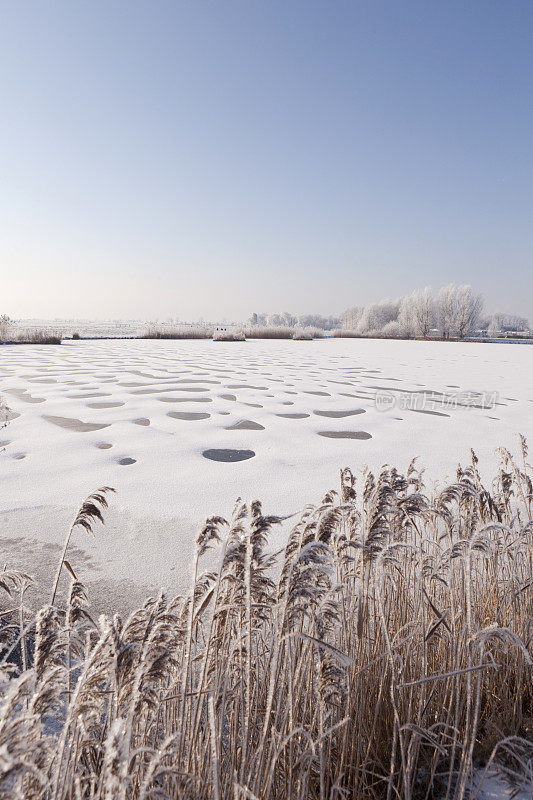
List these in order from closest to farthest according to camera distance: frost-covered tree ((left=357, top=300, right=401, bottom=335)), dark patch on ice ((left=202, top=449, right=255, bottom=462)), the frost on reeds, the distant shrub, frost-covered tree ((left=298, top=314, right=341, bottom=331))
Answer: the frost on reeds, dark patch on ice ((left=202, top=449, right=255, bottom=462)), the distant shrub, frost-covered tree ((left=357, top=300, right=401, bottom=335)), frost-covered tree ((left=298, top=314, right=341, bottom=331))

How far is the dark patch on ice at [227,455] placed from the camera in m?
4.80

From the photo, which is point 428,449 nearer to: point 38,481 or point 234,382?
point 38,481

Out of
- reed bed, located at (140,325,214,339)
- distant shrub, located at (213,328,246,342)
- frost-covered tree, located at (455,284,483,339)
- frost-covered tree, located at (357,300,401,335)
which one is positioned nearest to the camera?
distant shrub, located at (213,328,246,342)

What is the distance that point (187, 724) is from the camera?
1364 mm

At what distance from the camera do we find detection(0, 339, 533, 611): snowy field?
3.00m

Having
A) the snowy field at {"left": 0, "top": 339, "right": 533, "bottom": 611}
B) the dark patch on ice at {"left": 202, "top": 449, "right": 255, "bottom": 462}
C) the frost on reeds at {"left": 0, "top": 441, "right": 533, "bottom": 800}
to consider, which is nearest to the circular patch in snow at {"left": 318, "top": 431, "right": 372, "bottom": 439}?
the snowy field at {"left": 0, "top": 339, "right": 533, "bottom": 611}

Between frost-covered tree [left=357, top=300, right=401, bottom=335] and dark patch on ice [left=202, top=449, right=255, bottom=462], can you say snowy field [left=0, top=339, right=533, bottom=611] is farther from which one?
frost-covered tree [left=357, top=300, right=401, bottom=335]

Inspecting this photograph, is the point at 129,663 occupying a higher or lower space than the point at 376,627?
higher

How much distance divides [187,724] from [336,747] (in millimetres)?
513

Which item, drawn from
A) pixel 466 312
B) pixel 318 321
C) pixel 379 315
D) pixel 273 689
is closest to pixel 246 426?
pixel 273 689

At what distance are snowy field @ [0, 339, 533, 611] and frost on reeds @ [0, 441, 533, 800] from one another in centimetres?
100

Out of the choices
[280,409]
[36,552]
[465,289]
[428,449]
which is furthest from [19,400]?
[465,289]

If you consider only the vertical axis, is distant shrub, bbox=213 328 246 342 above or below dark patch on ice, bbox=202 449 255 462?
above

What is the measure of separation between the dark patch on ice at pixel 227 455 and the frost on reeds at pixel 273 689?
9.17ft
